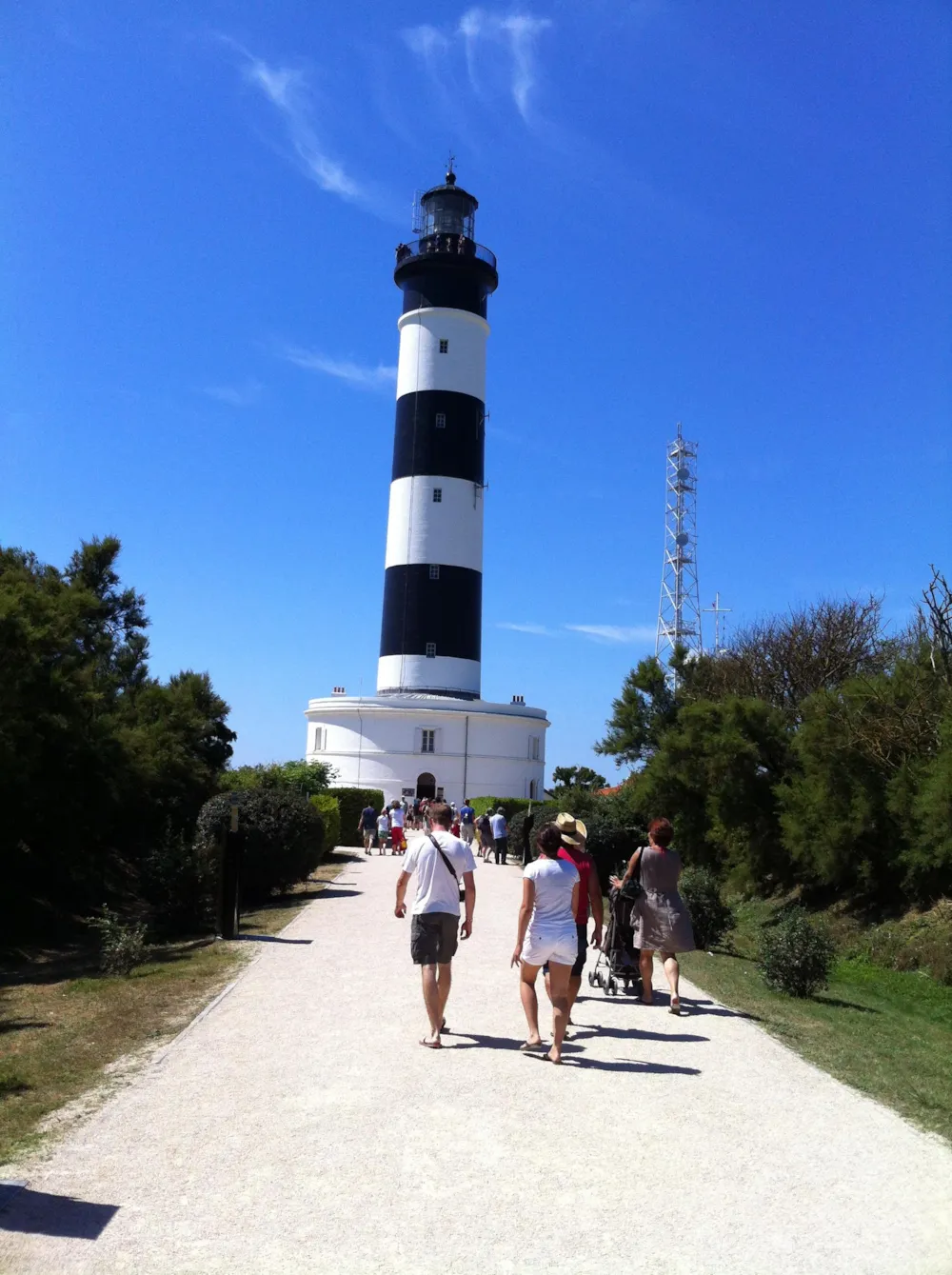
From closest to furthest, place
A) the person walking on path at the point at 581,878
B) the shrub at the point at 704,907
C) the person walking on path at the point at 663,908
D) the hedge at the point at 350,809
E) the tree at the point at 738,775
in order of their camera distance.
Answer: the person walking on path at the point at 581,878
the person walking on path at the point at 663,908
the shrub at the point at 704,907
the tree at the point at 738,775
the hedge at the point at 350,809

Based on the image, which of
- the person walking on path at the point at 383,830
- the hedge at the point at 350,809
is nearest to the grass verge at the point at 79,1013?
the person walking on path at the point at 383,830

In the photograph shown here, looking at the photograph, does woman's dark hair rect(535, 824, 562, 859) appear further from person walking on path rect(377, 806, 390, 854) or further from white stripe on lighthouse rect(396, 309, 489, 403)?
white stripe on lighthouse rect(396, 309, 489, 403)

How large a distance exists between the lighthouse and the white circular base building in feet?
0.11

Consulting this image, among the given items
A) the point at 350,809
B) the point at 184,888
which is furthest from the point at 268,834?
the point at 350,809

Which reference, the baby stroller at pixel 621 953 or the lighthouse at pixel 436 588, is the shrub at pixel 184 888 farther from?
the lighthouse at pixel 436 588

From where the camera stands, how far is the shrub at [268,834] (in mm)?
15883

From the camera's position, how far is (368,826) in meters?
28.8

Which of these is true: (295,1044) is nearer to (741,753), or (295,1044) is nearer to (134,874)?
(134,874)

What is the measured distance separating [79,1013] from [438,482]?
95.0 feet

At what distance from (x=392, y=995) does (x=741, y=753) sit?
42.8ft

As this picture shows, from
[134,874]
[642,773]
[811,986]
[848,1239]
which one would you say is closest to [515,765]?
[642,773]

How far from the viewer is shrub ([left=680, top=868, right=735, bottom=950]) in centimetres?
1315

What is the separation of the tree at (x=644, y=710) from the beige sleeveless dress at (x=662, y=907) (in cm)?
1867

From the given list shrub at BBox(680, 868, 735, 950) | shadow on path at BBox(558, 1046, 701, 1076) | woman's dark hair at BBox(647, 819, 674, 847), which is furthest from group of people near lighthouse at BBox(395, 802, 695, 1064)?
shrub at BBox(680, 868, 735, 950)
